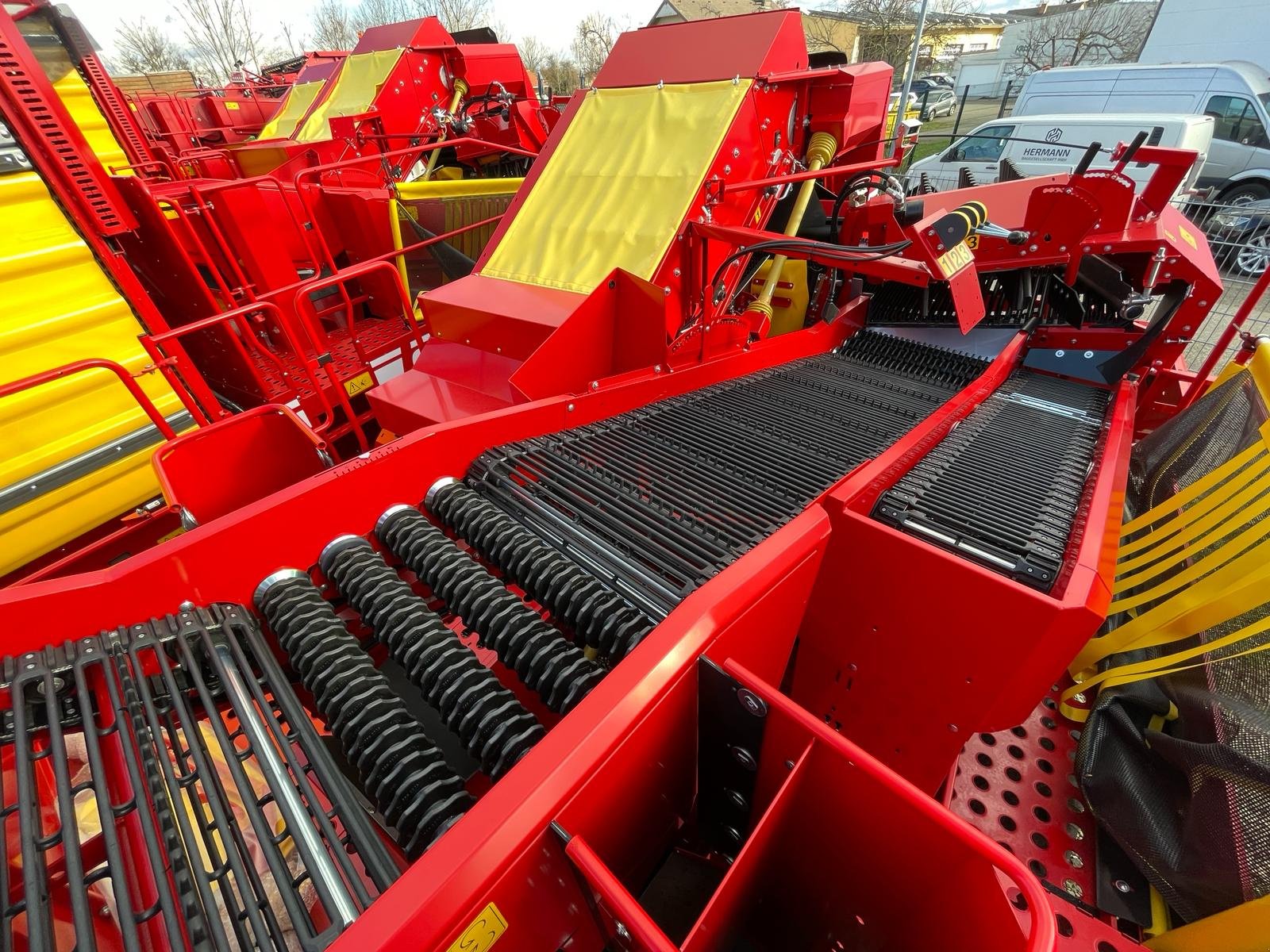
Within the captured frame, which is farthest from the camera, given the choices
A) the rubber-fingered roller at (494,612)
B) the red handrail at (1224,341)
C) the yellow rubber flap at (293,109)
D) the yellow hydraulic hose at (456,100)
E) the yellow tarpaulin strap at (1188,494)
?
the yellow rubber flap at (293,109)

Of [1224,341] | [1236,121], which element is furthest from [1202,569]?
[1236,121]

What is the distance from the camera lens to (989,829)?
1.97 metres

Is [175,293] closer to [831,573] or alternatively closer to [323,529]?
[323,529]

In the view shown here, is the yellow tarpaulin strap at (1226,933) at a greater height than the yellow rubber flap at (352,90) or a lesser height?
lesser

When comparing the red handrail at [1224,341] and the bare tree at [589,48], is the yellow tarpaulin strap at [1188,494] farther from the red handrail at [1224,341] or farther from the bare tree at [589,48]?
the bare tree at [589,48]

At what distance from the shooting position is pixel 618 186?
11.0 ft

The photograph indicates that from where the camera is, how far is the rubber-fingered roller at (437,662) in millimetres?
1202

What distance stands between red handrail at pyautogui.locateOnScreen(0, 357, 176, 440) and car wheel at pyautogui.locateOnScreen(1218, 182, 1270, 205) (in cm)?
1398

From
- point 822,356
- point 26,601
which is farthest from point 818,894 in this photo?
point 822,356

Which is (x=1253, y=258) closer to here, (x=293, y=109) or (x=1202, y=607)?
(x=1202, y=607)

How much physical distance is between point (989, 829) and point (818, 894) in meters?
1.16

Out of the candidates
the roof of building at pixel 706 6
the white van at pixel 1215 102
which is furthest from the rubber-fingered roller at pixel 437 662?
the roof of building at pixel 706 6

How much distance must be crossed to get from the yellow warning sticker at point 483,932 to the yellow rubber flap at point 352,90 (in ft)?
25.9

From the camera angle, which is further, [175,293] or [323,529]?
[175,293]
